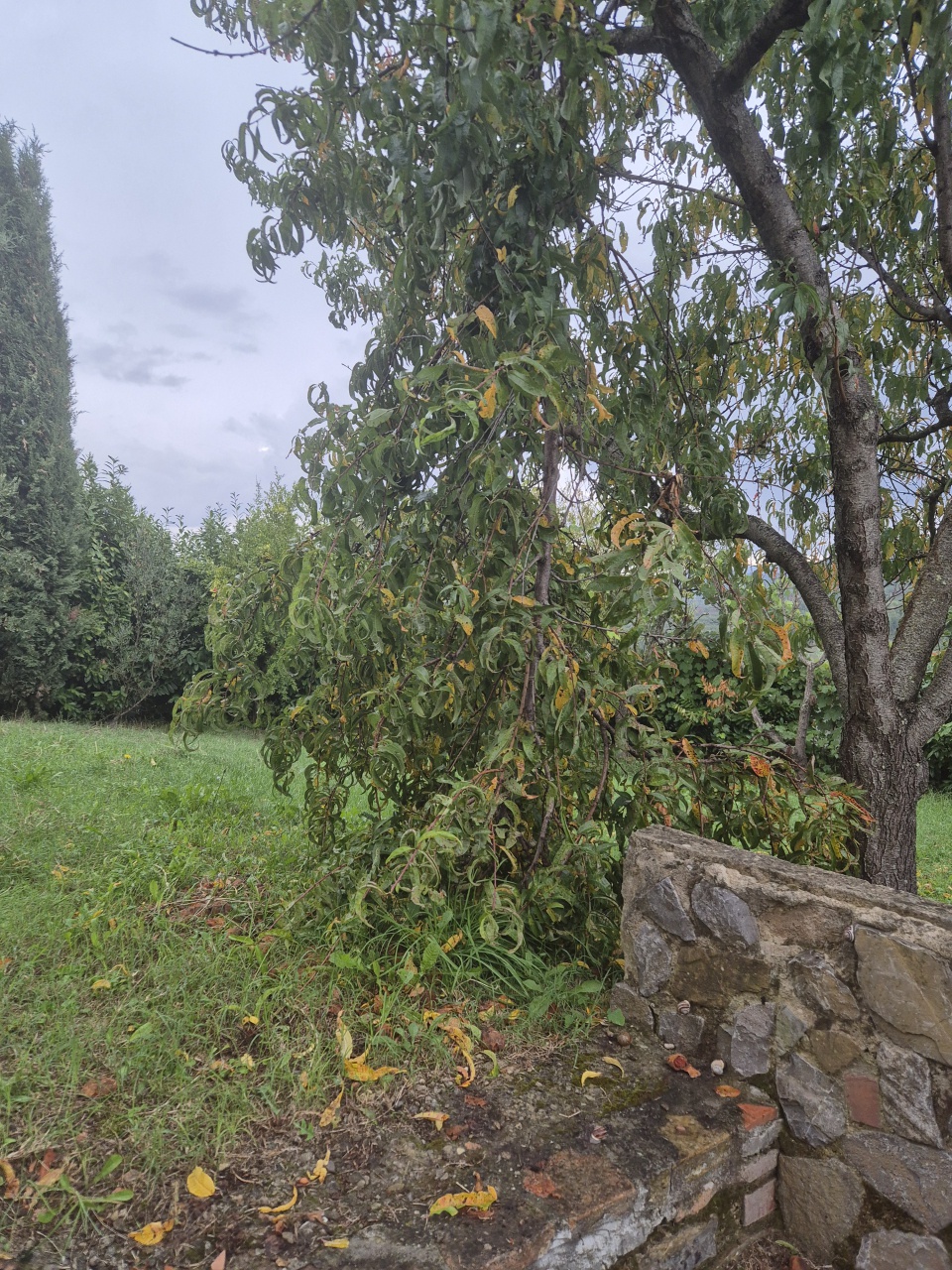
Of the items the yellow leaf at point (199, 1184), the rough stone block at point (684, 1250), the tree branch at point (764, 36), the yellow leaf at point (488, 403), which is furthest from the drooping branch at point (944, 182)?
the yellow leaf at point (199, 1184)

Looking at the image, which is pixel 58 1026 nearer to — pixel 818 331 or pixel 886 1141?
pixel 886 1141

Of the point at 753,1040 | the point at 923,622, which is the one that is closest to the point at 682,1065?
the point at 753,1040

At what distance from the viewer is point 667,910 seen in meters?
2.03

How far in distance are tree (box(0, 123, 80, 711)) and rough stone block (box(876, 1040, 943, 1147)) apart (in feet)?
29.1

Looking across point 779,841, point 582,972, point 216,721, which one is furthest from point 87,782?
point 779,841

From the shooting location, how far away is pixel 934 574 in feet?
8.68

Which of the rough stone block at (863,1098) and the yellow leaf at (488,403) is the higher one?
the yellow leaf at (488,403)

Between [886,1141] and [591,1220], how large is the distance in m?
0.71

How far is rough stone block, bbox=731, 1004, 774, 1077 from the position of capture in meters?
1.84

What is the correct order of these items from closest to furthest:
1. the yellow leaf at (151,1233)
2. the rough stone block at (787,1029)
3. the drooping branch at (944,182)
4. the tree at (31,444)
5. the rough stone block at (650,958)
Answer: the yellow leaf at (151,1233), the rough stone block at (787,1029), the rough stone block at (650,958), the drooping branch at (944,182), the tree at (31,444)

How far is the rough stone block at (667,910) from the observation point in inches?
78.4

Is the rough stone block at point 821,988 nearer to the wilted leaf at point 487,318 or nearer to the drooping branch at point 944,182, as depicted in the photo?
the wilted leaf at point 487,318

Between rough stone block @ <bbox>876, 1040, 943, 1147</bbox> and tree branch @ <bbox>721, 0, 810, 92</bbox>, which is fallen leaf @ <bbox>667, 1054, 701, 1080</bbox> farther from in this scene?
tree branch @ <bbox>721, 0, 810, 92</bbox>

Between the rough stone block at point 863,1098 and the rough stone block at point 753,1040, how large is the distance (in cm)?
18
